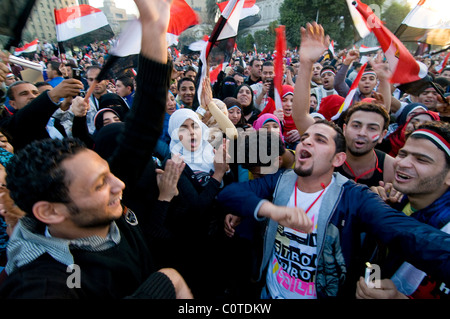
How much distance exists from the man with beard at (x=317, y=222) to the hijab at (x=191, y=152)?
2.85 ft

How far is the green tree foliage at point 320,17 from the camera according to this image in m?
29.8

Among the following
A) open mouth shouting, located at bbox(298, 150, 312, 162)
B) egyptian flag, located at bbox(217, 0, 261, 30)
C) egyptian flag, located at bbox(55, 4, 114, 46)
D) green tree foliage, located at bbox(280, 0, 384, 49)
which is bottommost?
open mouth shouting, located at bbox(298, 150, 312, 162)

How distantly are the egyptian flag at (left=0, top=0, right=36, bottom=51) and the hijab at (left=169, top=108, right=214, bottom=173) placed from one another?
1.54m

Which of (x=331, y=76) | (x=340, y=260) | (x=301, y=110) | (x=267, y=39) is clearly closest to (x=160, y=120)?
(x=340, y=260)

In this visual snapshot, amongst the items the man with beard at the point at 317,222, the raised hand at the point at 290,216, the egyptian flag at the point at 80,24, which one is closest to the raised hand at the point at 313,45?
the man with beard at the point at 317,222

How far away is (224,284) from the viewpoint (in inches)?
99.3

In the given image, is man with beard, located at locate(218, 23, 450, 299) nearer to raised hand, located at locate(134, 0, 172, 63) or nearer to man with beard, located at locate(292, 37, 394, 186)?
man with beard, located at locate(292, 37, 394, 186)

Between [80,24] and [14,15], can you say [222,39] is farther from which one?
[14,15]

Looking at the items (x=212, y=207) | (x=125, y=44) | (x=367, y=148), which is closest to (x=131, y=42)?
(x=125, y=44)

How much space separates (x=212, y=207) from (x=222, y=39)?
251cm

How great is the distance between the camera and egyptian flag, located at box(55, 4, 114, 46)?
9.16 feet

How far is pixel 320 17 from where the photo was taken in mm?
31094

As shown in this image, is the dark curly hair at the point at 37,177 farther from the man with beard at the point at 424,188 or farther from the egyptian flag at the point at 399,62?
the egyptian flag at the point at 399,62

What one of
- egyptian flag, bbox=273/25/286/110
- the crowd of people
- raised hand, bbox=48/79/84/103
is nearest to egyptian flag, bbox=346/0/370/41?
the crowd of people
